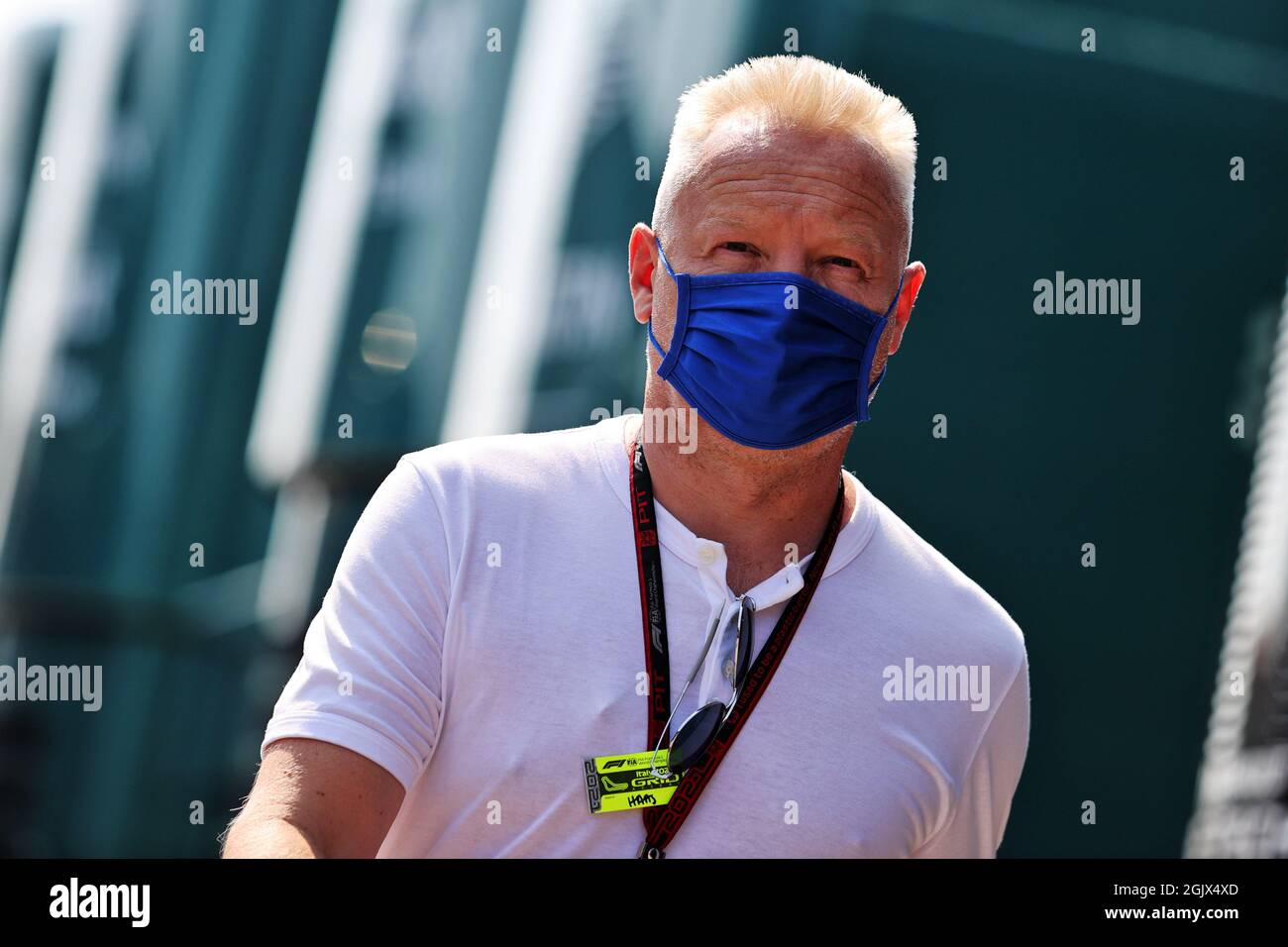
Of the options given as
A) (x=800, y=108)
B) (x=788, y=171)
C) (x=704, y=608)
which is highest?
(x=800, y=108)

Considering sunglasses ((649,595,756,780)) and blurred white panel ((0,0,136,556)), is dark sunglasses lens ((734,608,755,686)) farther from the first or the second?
blurred white panel ((0,0,136,556))

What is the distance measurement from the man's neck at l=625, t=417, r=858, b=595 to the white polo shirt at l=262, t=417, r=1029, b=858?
45mm

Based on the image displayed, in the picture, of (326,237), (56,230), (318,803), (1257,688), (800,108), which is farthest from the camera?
(56,230)

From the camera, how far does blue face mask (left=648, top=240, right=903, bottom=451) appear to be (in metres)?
2.27

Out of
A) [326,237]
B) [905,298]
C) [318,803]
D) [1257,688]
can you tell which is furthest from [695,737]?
[326,237]

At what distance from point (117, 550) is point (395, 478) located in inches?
262

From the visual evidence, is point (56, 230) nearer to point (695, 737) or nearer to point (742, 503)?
point (742, 503)

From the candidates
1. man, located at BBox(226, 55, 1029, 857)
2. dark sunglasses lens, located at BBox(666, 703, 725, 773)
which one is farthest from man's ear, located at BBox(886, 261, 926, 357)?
dark sunglasses lens, located at BBox(666, 703, 725, 773)

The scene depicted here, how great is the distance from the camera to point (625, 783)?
192cm

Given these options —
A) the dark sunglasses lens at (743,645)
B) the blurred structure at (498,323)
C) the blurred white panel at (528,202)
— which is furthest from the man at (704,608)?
the blurred white panel at (528,202)

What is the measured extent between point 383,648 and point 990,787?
0.96m

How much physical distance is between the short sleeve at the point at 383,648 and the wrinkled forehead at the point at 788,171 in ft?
2.13

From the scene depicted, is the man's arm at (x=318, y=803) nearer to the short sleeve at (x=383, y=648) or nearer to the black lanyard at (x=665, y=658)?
the short sleeve at (x=383, y=648)

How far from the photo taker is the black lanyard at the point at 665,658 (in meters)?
1.92
